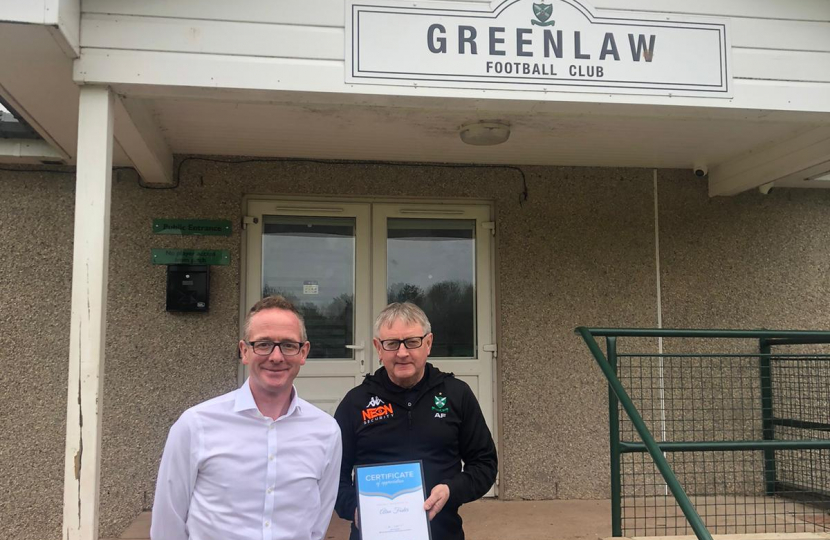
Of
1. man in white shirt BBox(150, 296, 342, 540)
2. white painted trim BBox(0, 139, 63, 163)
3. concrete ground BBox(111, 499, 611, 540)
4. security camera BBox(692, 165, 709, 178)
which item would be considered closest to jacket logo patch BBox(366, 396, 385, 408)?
man in white shirt BBox(150, 296, 342, 540)

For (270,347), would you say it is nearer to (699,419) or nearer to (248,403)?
(248,403)

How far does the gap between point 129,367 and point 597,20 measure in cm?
332

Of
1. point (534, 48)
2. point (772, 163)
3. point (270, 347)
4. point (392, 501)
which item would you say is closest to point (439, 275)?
point (534, 48)

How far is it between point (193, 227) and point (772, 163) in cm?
373

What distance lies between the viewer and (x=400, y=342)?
1.96 metres

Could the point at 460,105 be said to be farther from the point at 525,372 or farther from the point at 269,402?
the point at 525,372

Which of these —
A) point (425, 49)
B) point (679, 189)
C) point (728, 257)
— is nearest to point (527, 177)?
point (679, 189)

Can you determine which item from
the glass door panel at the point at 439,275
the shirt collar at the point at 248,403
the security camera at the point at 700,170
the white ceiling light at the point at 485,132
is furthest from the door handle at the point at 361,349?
the security camera at the point at 700,170

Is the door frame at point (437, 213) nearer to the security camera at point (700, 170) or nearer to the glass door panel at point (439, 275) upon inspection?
the glass door panel at point (439, 275)

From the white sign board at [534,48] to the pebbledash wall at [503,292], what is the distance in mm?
1611

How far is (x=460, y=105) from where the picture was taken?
8.98ft

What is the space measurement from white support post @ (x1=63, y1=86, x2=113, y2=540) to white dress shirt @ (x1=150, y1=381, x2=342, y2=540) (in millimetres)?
931

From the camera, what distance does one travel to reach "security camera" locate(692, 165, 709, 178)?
4389 mm

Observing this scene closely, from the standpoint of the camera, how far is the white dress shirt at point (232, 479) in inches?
61.3
